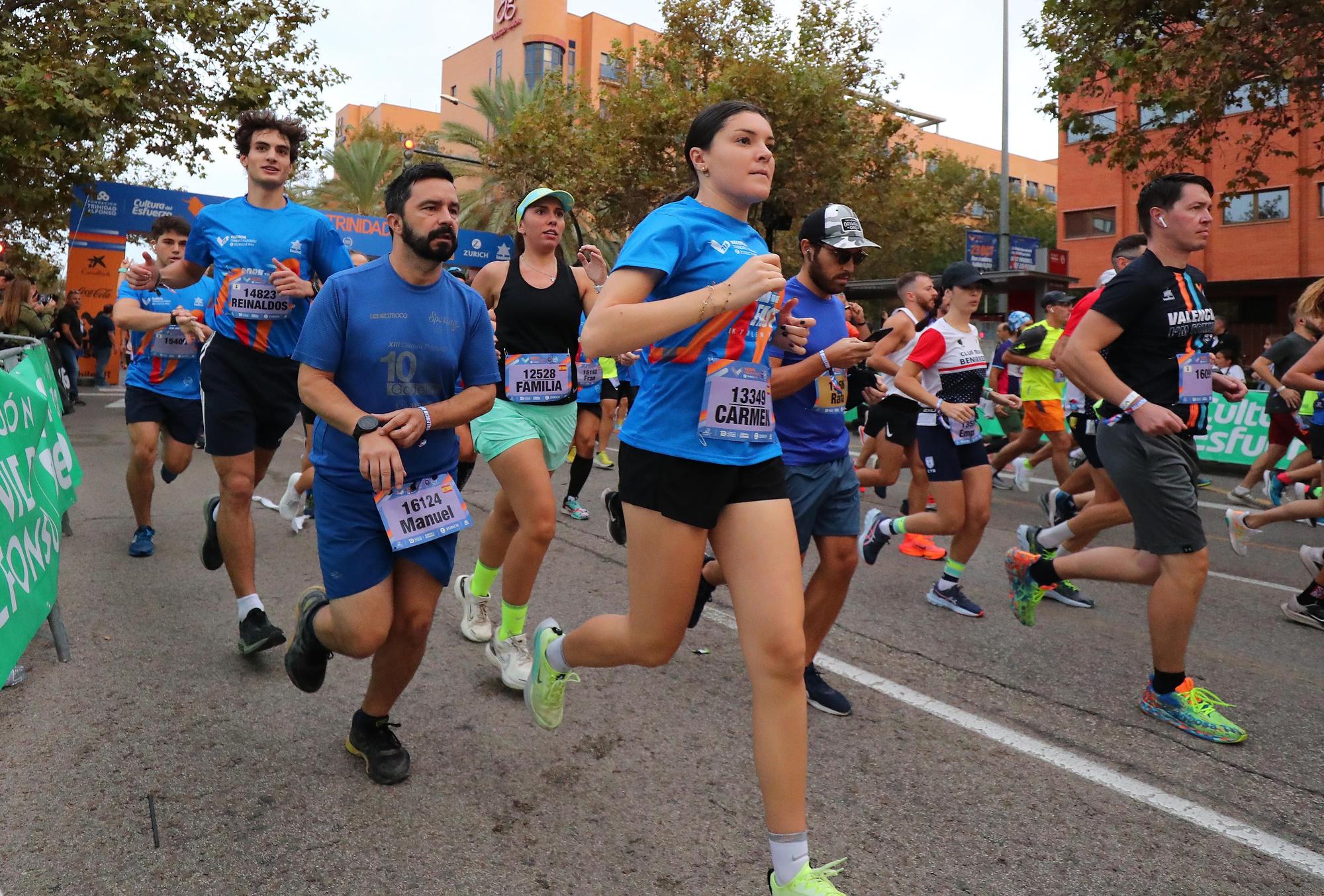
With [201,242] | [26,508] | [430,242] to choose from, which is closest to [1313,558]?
[430,242]

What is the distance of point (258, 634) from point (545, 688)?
172cm

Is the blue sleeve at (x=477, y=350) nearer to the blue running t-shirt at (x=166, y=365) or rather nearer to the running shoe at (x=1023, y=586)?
Result: the running shoe at (x=1023, y=586)

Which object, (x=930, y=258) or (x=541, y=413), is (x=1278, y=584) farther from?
(x=930, y=258)

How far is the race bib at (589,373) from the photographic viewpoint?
17.2ft

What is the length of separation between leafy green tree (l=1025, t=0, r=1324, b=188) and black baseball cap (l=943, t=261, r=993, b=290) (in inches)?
306

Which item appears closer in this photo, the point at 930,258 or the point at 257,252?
the point at 257,252

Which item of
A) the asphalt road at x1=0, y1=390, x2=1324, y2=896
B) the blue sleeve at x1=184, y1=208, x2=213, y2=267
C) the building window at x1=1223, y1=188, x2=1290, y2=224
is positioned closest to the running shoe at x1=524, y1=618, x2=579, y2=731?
the asphalt road at x1=0, y1=390, x2=1324, y2=896

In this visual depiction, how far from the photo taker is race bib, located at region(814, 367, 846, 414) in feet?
13.1

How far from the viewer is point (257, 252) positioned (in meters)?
4.62

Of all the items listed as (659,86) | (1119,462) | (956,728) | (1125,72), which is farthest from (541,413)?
(659,86)

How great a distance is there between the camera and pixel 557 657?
10.6 feet

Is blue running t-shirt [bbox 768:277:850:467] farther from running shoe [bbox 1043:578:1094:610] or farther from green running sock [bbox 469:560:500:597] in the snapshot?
running shoe [bbox 1043:578:1094:610]

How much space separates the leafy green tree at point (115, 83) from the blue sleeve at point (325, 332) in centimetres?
1371

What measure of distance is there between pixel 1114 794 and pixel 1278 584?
429 cm
